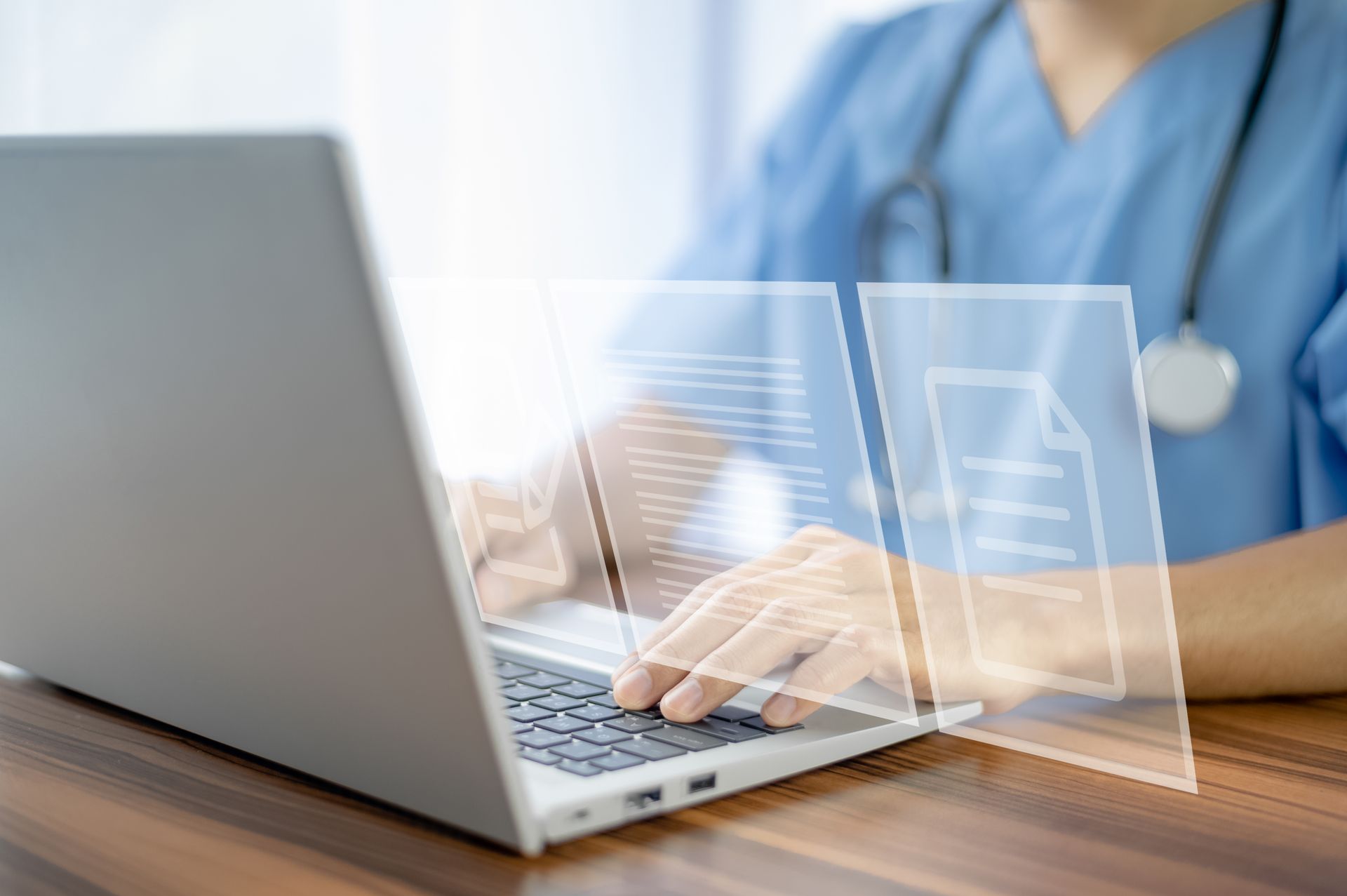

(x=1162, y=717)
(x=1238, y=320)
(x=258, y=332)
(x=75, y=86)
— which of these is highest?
(x=75, y=86)

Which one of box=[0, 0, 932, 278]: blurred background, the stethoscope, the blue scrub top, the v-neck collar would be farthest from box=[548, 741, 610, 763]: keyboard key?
the v-neck collar

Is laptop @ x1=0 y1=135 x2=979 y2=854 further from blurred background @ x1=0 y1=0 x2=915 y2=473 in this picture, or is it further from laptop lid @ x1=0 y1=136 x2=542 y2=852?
blurred background @ x1=0 y1=0 x2=915 y2=473

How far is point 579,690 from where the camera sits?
572 mm

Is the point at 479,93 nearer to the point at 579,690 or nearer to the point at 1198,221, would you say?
the point at 1198,221

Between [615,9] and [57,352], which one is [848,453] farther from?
[615,9]

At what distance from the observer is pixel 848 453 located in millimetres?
661

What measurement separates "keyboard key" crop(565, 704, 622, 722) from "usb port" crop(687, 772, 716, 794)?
0.24ft

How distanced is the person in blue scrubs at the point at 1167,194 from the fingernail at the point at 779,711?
0.37 m

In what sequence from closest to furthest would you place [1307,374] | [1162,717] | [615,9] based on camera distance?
[1162,717] < [1307,374] < [615,9]

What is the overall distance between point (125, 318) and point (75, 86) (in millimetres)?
1152

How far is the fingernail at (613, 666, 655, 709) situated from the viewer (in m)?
0.53

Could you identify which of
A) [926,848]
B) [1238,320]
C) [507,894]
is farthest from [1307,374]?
[507,894]

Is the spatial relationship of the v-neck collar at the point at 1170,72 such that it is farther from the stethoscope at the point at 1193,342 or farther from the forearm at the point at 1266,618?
the forearm at the point at 1266,618

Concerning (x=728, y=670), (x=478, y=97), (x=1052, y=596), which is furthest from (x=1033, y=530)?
(x=478, y=97)
